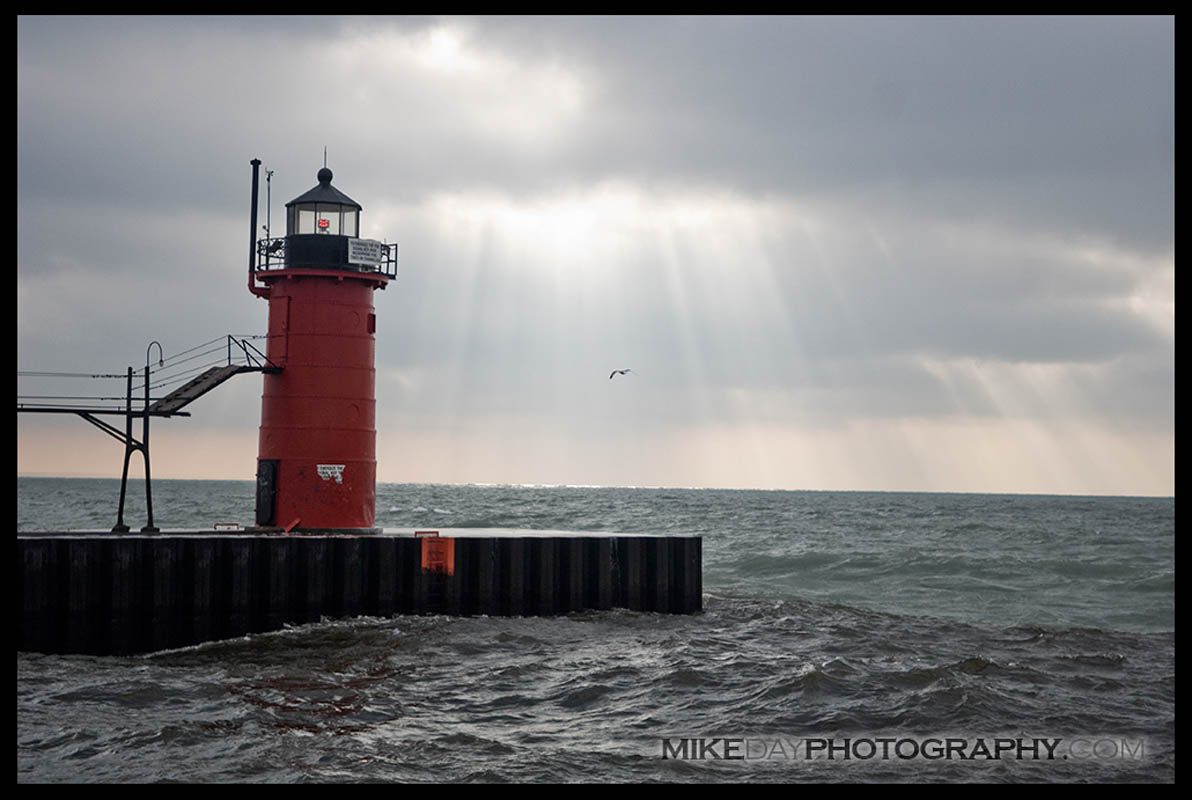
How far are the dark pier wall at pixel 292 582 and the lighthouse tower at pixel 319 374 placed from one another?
289 centimetres

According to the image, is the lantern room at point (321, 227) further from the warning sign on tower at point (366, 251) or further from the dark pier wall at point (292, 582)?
the dark pier wall at point (292, 582)

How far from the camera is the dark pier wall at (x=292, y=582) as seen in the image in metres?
20.1

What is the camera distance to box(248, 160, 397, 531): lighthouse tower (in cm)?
2511

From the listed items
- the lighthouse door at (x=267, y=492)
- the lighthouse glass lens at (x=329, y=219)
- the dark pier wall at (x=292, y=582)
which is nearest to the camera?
the dark pier wall at (x=292, y=582)

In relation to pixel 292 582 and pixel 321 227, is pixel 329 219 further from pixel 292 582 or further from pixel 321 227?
pixel 292 582

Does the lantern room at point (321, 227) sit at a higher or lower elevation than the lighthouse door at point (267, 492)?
higher

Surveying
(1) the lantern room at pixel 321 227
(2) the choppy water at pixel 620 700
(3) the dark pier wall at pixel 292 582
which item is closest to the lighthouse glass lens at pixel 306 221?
(1) the lantern room at pixel 321 227

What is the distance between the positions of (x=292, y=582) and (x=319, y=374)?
5.11 metres

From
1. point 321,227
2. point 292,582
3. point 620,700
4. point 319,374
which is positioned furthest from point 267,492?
point 620,700

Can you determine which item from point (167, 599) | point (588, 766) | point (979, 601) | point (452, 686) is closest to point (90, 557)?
point (167, 599)

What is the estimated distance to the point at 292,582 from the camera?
2167 centimetres

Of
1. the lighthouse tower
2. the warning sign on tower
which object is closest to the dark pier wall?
the lighthouse tower

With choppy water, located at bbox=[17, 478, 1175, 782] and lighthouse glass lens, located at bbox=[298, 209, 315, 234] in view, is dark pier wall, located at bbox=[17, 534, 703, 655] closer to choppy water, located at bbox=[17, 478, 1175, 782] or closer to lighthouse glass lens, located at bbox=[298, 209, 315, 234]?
choppy water, located at bbox=[17, 478, 1175, 782]

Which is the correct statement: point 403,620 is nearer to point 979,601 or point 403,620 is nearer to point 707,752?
point 707,752
